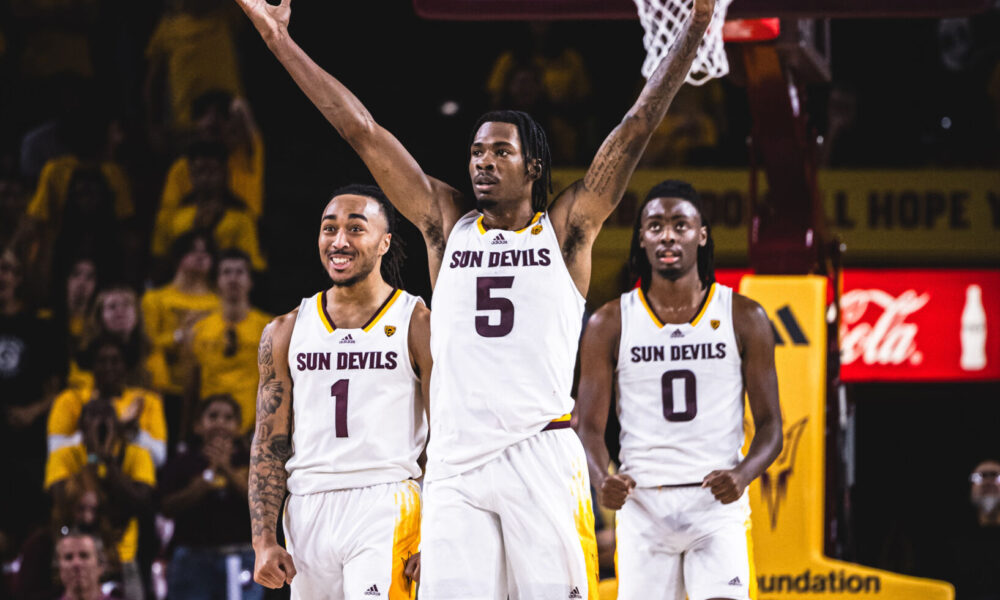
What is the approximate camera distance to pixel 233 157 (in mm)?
10531

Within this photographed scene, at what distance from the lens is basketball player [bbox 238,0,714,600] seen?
4.72 meters

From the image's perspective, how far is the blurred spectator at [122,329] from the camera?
30.0 ft

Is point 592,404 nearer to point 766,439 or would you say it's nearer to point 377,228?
point 766,439

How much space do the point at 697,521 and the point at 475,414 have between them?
137 cm

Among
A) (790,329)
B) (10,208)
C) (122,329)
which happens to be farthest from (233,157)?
(790,329)

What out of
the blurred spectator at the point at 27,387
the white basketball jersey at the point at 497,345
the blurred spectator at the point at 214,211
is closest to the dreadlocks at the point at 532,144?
the white basketball jersey at the point at 497,345

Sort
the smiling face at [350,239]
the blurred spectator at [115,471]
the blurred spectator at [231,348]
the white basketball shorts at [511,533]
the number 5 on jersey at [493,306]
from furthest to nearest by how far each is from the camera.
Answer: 1. the blurred spectator at [231,348]
2. the blurred spectator at [115,471]
3. the smiling face at [350,239]
4. the number 5 on jersey at [493,306]
5. the white basketball shorts at [511,533]

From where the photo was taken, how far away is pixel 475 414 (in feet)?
15.7

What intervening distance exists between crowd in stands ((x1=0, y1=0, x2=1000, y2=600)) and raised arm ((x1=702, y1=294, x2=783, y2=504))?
2.47 metres

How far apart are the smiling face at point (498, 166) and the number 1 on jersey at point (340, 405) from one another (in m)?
0.88

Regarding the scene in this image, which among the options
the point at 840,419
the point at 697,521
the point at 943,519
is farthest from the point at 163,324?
the point at 943,519

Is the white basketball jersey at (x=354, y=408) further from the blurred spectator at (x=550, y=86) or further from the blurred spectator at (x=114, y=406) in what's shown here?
the blurred spectator at (x=550, y=86)

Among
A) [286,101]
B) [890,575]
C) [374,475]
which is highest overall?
[286,101]

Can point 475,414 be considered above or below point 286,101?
below
